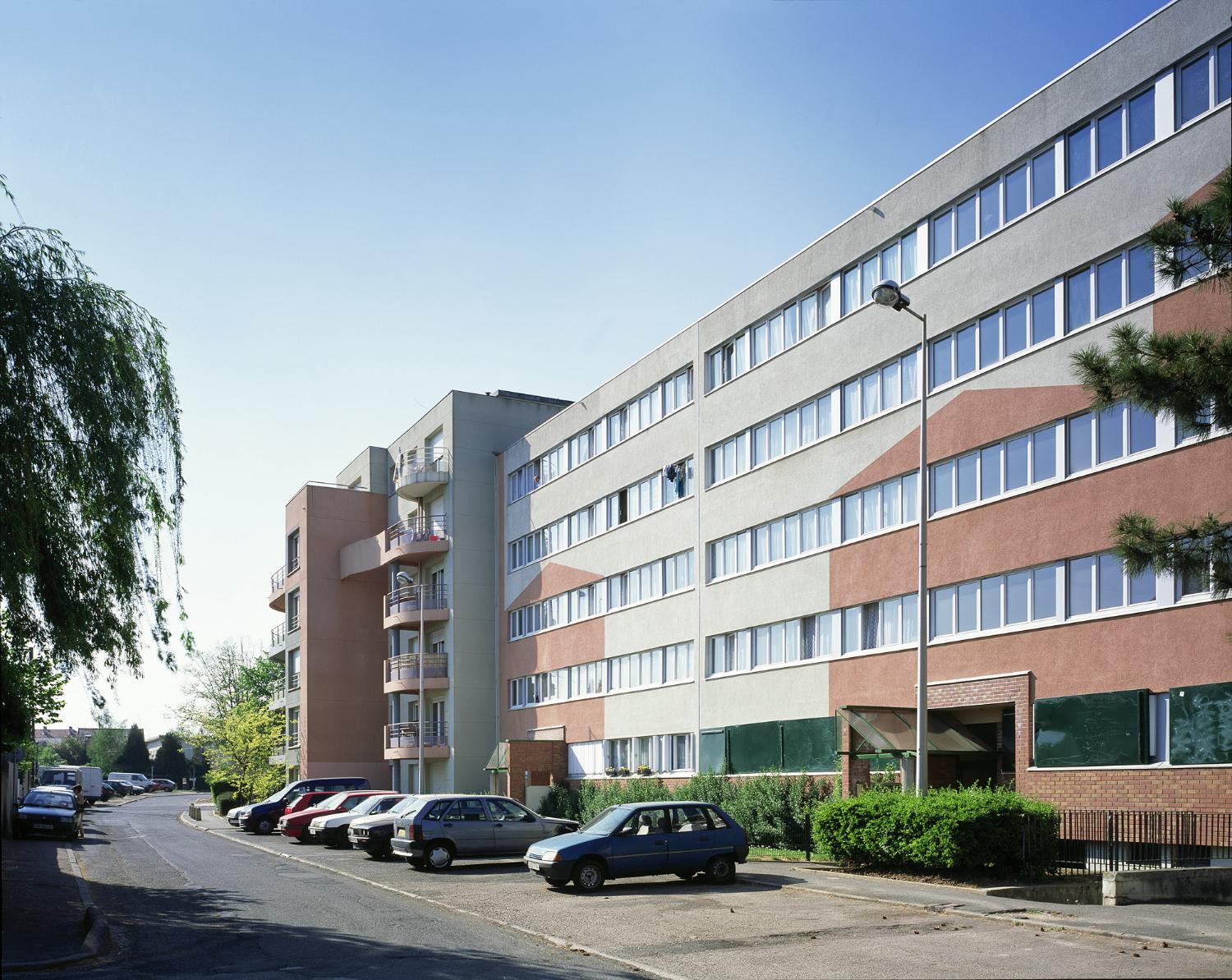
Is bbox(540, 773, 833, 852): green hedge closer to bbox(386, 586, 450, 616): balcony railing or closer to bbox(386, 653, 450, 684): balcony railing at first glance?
bbox(386, 653, 450, 684): balcony railing

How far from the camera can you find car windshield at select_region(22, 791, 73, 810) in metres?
39.6

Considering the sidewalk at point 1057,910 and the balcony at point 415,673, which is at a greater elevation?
the balcony at point 415,673

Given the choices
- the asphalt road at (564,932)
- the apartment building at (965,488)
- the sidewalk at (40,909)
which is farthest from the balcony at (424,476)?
the asphalt road at (564,932)

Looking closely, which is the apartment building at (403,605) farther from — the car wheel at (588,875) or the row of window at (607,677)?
the car wheel at (588,875)

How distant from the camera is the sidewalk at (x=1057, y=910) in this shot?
582 inches

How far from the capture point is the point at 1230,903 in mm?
18844

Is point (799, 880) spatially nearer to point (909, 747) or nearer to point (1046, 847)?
point (1046, 847)

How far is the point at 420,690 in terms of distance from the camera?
53.3m

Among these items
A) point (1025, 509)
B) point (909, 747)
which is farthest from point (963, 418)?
point (909, 747)

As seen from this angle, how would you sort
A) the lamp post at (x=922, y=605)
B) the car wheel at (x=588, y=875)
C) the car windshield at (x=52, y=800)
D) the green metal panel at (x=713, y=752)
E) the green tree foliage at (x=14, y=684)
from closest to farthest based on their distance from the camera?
the green tree foliage at (x=14, y=684) < the car wheel at (x=588, y=875) < the lamp post at (x=922, y=605) < the green metal panel at (x=713, y=752) < the car windshield at (x=52, y=800)

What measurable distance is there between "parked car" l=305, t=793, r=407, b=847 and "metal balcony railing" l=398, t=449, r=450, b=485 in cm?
2148

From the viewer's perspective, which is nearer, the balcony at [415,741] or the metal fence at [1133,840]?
the metal fence at [1133,840]

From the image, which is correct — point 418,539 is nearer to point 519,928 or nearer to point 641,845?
point 641,845

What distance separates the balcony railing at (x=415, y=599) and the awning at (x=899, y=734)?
30619 mm
